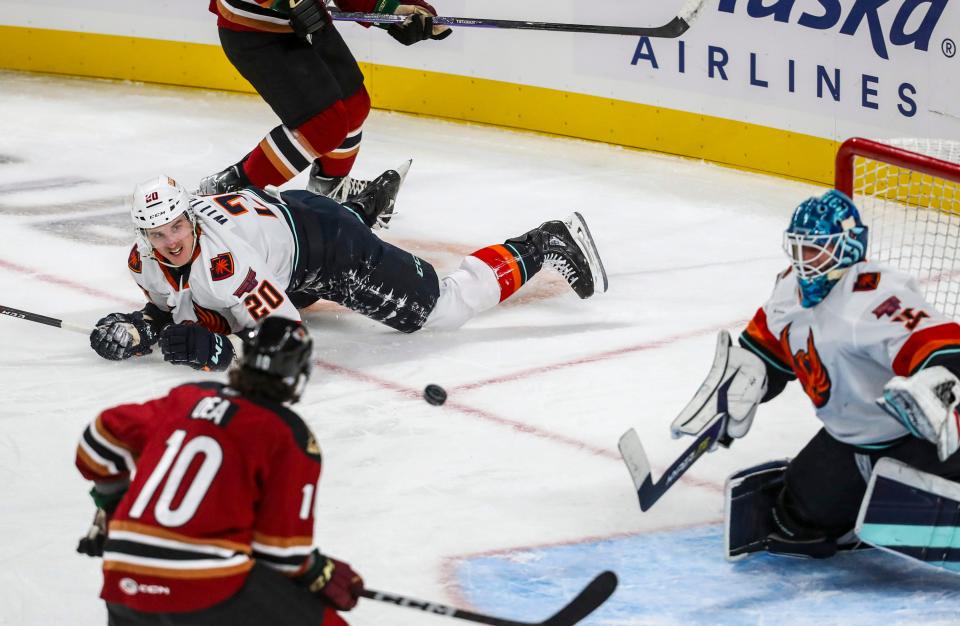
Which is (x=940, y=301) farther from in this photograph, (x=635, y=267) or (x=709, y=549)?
(x=709, y=549)

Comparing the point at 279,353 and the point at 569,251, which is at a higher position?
the point at 279,353

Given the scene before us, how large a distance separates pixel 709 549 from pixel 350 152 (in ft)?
8.32

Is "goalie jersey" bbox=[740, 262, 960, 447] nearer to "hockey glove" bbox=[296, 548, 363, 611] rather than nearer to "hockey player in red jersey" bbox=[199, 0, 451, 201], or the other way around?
"hockey glove" bbox=[296, 548, 363, 611]

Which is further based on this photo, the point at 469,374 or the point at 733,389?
the point at 469,374

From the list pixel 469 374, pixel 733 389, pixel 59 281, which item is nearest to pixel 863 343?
pixel 733 389

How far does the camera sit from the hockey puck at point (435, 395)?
3758 millimetres

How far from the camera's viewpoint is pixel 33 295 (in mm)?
4676

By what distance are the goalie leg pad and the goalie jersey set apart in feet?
0.58

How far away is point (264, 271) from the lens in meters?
3.77

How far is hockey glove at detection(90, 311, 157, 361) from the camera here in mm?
3973

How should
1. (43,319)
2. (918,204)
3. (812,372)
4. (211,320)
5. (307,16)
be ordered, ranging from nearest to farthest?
(812,372) → (211,320) → (918,204) → (43,319) → (307,16)

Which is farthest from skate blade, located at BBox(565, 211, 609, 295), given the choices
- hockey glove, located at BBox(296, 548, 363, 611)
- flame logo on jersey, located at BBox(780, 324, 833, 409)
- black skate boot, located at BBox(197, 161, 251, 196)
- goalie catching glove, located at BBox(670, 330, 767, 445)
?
hockey glove, located at BBox(296, 548, 363, 611)

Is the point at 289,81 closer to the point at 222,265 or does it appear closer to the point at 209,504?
the point at 222,265

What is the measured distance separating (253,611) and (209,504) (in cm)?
17
